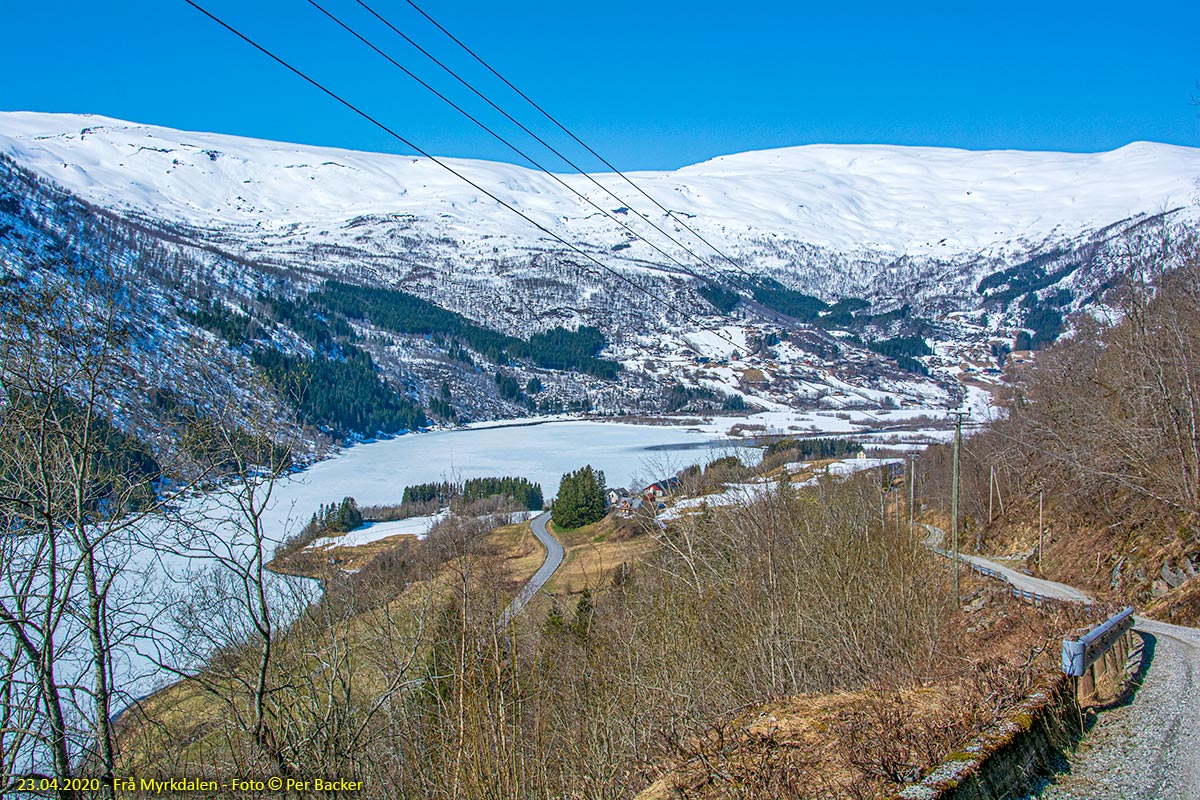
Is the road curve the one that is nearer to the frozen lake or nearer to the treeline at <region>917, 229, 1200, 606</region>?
the treeline at <region>917, 229, 1200, 606</region>

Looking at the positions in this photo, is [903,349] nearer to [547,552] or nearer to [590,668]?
[547,552]

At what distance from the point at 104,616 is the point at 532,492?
79.1 m

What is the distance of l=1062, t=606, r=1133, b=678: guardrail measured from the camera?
23.5 feet

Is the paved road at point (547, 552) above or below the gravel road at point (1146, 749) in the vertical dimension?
below

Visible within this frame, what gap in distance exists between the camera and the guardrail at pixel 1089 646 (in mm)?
7172

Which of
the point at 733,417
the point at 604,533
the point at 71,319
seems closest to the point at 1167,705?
the point at 71,319

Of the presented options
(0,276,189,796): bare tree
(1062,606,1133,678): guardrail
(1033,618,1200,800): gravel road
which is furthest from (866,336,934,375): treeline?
(0,276,189,796): bare tree

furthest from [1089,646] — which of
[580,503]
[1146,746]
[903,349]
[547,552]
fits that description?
[903,349]

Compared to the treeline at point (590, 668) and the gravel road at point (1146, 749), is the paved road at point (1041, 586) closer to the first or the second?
the treeline at point (590, 668)

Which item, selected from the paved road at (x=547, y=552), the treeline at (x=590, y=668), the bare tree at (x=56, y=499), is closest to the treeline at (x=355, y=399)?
the paved road at (x=547, y=552)

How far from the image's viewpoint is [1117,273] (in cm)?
2691

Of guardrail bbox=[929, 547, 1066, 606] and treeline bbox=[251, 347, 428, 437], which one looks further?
treeline bbox=[251, 347, 428, 437]

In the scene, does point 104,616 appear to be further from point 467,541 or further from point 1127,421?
point 1127,421

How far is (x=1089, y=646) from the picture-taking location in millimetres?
7492
